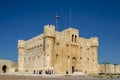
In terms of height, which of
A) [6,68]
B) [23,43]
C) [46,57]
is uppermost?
[23,43]

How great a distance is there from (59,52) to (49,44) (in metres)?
3.66

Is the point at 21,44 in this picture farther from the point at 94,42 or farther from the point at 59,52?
the point at 94,42

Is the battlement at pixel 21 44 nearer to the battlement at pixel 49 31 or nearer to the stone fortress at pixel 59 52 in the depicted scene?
the stone fortress at pixel 59 52

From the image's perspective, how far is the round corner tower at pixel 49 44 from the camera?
127ft

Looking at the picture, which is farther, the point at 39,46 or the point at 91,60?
the point at 91,60

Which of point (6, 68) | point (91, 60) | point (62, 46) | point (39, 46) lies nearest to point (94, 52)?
point (91, 60)

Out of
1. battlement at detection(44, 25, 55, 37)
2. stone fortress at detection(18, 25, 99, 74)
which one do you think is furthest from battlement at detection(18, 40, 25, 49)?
battlement at detection(44, 25, 55, 37)

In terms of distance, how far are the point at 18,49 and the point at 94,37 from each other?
64.3ft

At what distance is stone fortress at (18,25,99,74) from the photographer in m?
39.5

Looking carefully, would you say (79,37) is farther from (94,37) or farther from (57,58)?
(57,58)

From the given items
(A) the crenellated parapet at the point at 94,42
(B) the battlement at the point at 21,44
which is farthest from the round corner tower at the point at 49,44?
(B) the battlement at the point at 21,44

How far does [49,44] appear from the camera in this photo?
38969 mm

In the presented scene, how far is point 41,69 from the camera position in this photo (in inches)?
1571

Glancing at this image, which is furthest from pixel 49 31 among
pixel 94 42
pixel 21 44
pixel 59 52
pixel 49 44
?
pixel 21 44
